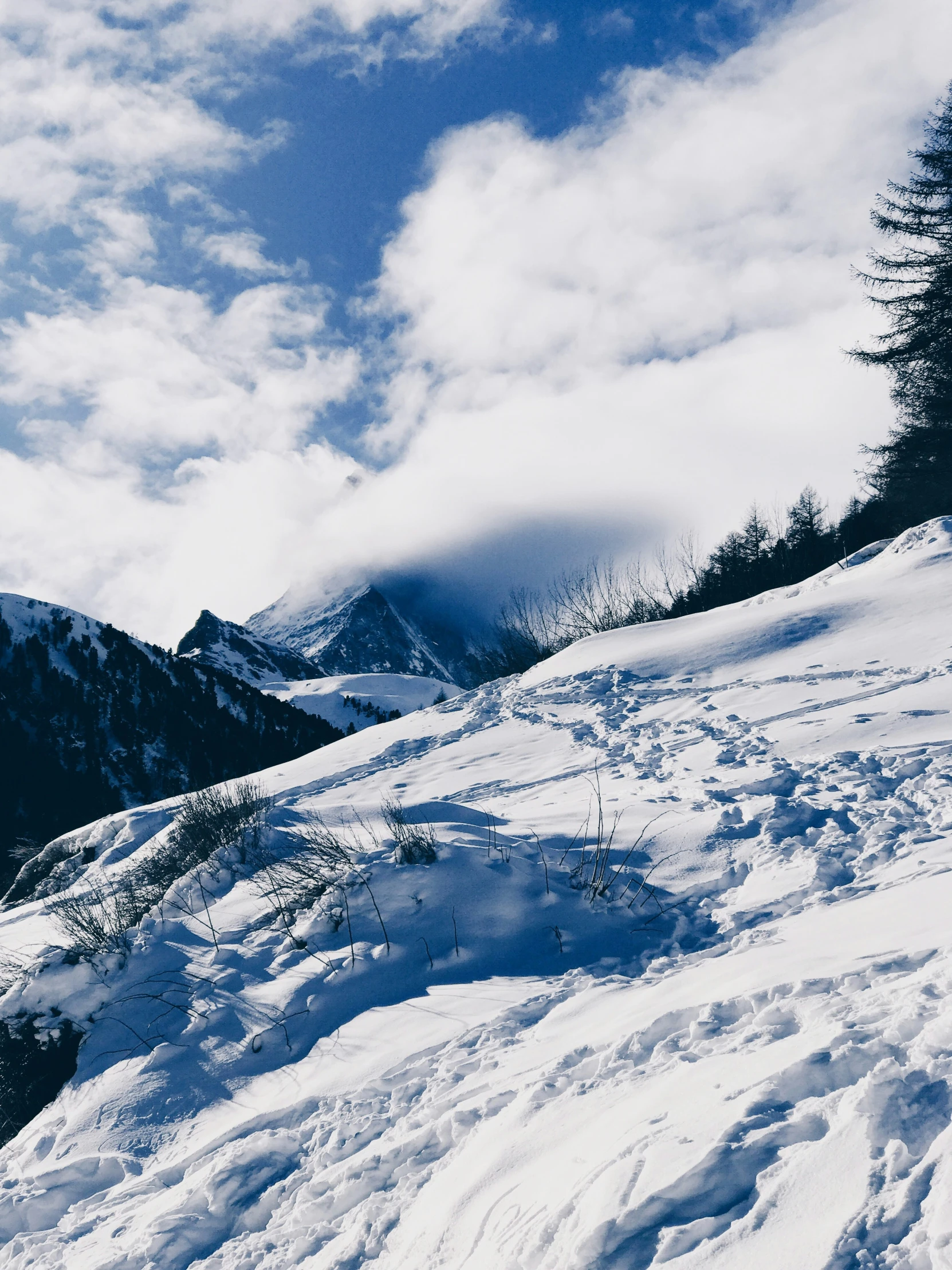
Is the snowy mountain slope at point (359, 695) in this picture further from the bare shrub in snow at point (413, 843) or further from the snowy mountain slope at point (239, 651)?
the bare shrub in snow at point (413, 843)

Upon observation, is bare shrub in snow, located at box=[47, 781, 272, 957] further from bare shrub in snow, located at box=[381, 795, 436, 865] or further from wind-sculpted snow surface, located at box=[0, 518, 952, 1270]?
bare shrub in snow, located at box=[381, 795, 436, 865]

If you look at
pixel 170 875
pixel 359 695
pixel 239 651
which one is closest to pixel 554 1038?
pixel 170 875

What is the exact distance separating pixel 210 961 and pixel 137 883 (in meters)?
3.94

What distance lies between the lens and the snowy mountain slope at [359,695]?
103 metres

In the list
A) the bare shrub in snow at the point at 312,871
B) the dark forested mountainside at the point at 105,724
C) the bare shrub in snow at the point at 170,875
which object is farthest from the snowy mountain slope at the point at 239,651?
the bare shrub in snow at the point at 312,871

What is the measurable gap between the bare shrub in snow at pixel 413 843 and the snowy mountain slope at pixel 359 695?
87770 mm

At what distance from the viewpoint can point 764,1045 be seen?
282 cm

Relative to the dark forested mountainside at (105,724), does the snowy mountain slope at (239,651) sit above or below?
above

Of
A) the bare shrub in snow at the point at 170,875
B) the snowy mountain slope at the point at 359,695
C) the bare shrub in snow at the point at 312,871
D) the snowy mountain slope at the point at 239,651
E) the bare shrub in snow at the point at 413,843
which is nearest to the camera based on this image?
→ the bare shrub in snow at the point at 312,871

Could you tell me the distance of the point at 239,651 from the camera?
180 meters

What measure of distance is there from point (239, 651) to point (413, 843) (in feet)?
609

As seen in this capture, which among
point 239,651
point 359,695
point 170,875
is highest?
point 239,651

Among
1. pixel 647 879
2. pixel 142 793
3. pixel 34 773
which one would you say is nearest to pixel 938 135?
pixel 647 879

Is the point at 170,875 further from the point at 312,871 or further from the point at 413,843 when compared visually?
the point at 413,843
